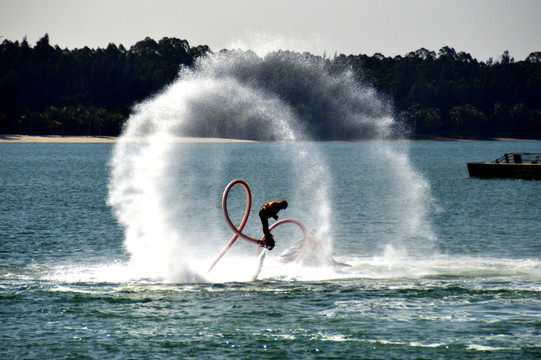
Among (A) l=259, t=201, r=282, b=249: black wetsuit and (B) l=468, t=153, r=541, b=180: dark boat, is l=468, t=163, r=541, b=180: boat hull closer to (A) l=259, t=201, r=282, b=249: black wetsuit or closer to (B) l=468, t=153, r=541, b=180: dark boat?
(B) l=468, t=153, r=541, b=180: dark boat

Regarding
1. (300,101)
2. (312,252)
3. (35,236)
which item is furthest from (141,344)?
(300,101)

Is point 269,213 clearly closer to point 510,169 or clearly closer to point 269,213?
point 269,213

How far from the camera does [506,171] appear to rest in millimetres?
91375

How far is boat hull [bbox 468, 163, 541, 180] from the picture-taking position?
8875 centimetres

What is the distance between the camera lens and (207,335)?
2181 cm

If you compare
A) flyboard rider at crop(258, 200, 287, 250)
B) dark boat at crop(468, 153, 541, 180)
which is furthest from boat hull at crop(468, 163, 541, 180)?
flyboard rider at crop(258, 200, 287, 250)

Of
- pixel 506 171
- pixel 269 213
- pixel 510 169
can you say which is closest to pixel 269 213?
pixel 269 213

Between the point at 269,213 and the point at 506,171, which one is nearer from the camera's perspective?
the point at 269,213

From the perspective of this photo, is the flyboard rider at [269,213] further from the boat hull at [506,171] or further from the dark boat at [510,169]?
the boat hull at [506,171]

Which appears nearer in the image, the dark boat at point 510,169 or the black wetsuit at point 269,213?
the black wetsuit at point 269,213

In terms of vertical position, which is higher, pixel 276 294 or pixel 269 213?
pixel 269 213

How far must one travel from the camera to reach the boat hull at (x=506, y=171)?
88750mm

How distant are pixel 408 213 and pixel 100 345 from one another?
134ft

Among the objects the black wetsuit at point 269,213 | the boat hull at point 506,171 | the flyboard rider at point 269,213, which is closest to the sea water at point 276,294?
the flyboard rider at point 269,213
